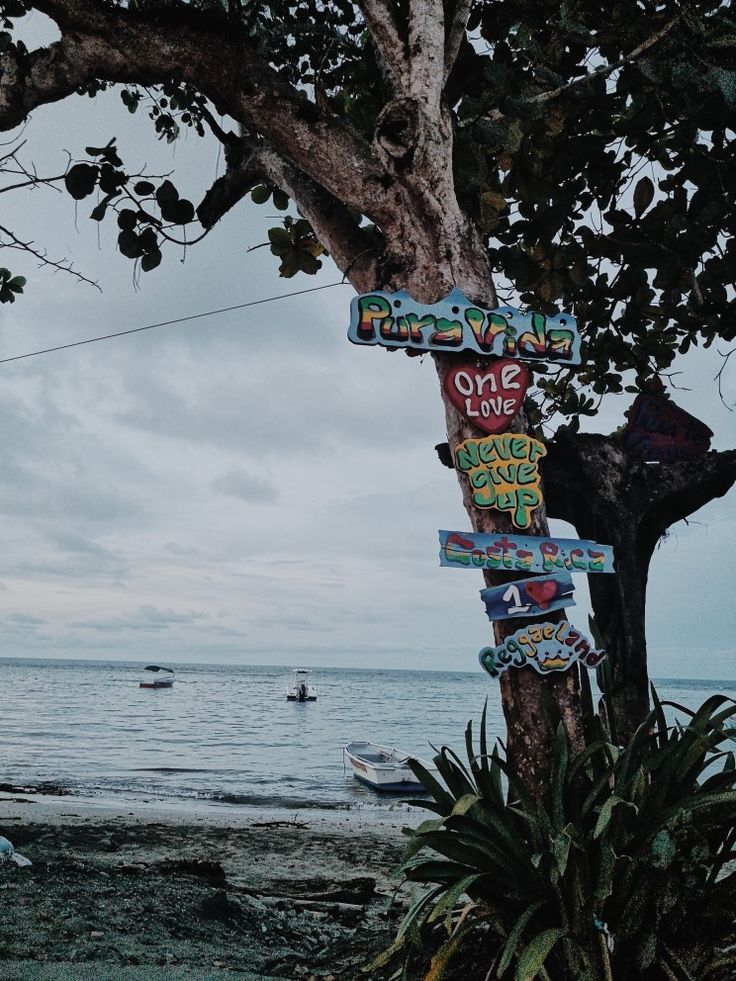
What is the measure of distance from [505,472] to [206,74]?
9.16ft

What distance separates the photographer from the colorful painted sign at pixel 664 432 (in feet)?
19.3

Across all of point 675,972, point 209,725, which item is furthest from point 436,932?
point 209,725

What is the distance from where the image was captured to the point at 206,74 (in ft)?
14.1

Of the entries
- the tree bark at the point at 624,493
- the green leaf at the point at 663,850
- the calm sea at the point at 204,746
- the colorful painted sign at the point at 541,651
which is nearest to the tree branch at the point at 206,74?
the colorful painted sign at the point at 541,651

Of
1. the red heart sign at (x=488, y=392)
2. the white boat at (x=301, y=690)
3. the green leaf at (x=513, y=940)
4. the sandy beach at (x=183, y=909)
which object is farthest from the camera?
the white boat at (x=301, y=690)

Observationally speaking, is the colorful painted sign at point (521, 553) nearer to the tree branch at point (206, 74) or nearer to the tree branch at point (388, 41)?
the tree branch at point (206, 74)

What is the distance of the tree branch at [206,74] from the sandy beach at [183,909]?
3.73 m

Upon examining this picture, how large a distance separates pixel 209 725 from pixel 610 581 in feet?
100.0

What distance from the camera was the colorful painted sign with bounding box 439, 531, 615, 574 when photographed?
3.54 metres

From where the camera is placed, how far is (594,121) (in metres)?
Answer: 5.31

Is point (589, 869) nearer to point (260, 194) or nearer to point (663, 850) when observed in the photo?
point (663, 850)

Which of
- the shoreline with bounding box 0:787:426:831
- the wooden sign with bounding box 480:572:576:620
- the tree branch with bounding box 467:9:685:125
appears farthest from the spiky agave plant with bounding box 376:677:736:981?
the shoreline with bounding box 0:787:426:831

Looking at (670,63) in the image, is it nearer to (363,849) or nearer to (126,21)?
(126,21)

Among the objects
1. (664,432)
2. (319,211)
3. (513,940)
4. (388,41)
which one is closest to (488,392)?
(319,211)
